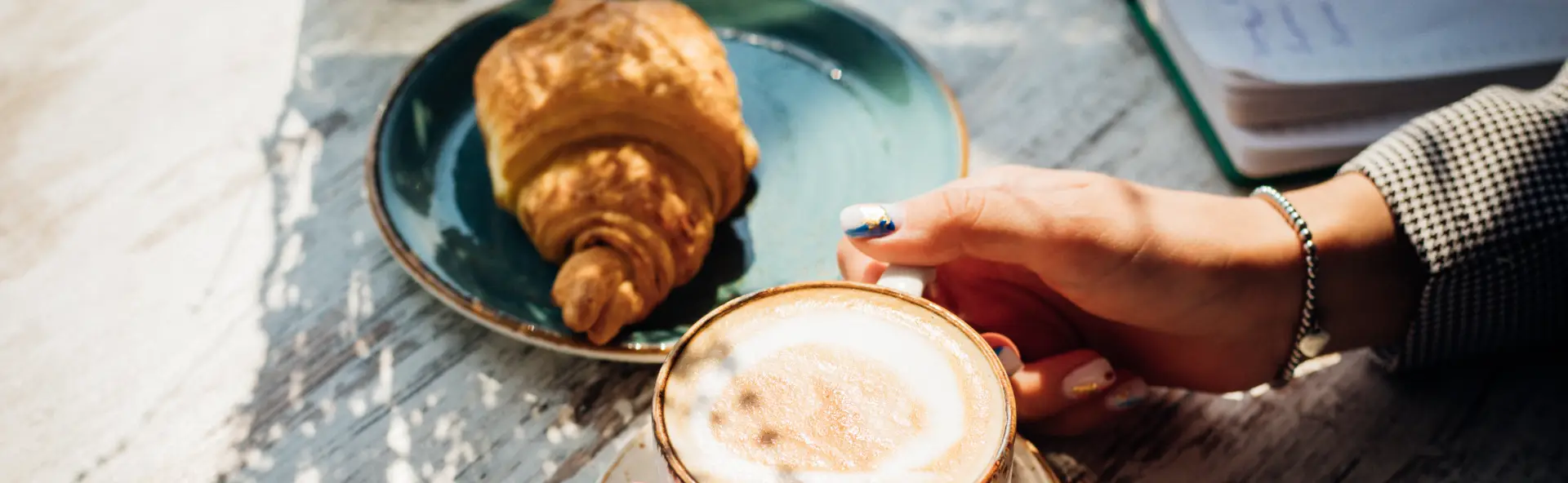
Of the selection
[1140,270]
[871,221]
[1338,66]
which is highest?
[871,221]

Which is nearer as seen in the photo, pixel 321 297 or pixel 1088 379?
pixel 1088 379

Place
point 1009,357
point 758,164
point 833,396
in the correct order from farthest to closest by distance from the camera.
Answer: point 758,164 → point 1009,357 → point 833,396

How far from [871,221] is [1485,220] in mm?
424

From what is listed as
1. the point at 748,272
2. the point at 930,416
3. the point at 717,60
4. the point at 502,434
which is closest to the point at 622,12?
the point at 717,60

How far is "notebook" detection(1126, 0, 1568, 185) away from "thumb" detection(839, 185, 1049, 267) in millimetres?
349

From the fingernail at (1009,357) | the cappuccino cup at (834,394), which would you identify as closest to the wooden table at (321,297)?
the fingernail at (1009,357)

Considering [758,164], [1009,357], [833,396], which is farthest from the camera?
[758,164]

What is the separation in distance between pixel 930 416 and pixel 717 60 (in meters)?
0.46

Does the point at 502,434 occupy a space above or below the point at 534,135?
below

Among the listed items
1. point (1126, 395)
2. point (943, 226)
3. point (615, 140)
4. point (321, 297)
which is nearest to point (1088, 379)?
point (1126, 395)

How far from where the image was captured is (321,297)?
2.70ft

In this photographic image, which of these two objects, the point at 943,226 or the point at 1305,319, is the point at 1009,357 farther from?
the point at 1305,319

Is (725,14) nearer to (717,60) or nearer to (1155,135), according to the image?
(717,60)

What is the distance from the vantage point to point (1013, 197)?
0.66m
